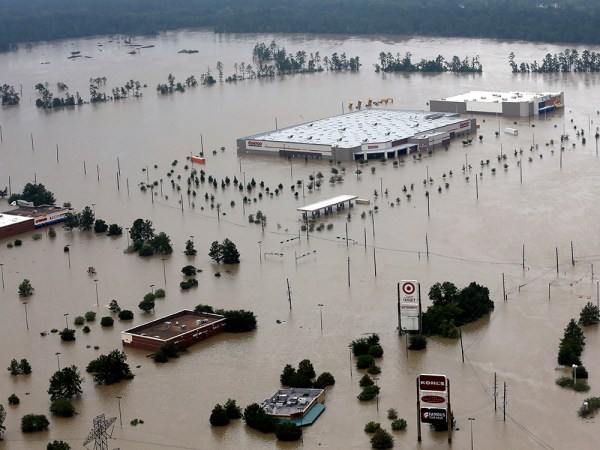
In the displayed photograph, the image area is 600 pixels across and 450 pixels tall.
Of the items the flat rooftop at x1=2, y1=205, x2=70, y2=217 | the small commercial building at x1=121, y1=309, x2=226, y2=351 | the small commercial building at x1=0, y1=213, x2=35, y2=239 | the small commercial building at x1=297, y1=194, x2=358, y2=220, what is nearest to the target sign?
the small commercial building at x1=121, y1=309, x2=226, y2=351

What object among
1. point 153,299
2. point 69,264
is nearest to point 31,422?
point 153,299

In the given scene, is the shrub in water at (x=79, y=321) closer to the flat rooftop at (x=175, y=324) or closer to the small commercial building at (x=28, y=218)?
the flat rooftop at (x=175, y=324)

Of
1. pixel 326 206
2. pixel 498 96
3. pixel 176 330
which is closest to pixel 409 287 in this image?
pixel 176 330

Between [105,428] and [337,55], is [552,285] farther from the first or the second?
[337,55]

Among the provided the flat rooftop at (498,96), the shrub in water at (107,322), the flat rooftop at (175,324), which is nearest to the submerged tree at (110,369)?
the flat rooftop at (175,324)

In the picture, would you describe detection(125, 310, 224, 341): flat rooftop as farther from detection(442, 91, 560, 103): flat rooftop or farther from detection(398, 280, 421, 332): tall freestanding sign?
detection(442, 91, 560, 103): flat rooftop

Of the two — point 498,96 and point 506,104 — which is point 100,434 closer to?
point 506,104
